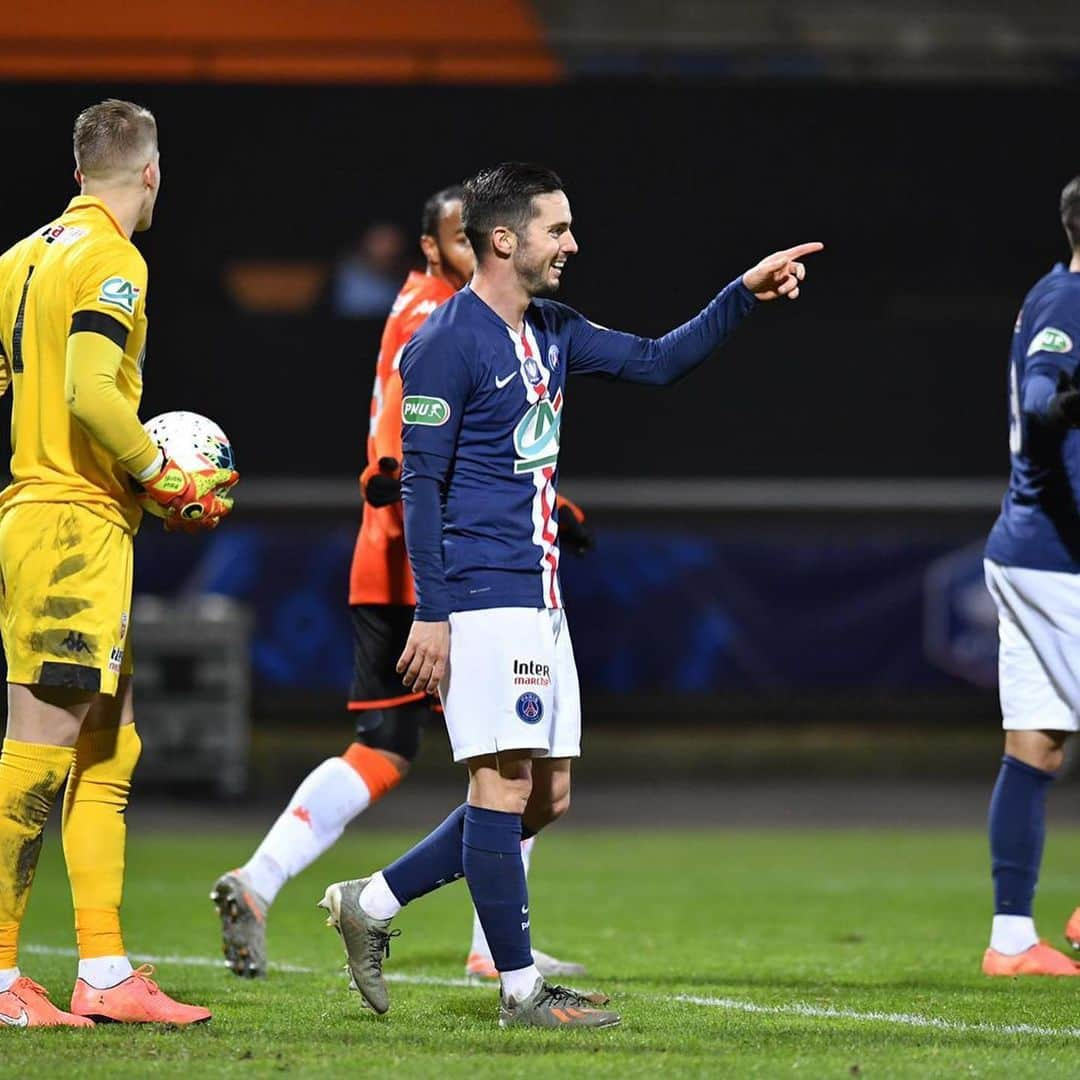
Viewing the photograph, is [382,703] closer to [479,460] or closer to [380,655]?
[380,655]

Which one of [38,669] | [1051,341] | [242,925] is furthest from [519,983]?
[1051,341]

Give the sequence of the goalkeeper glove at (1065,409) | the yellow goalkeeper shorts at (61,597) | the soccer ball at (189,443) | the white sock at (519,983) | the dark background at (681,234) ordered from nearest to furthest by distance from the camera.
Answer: the yellow goalkeeper shorts at (61,597), the white sock at (519,983), the soccer ball at (189,443), the goalkeeper glove at (1065,409), the dark background at (681,234)

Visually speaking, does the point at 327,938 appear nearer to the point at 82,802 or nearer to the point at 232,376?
the point at 82,802

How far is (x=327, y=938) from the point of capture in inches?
317

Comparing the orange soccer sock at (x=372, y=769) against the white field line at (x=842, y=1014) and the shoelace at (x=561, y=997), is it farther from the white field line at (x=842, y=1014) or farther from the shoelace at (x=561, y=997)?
the shoelace at (x=561, y=997)

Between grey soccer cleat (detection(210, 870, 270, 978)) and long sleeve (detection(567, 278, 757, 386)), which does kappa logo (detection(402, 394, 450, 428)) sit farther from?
grey soccer cleat (detection(210, 870, 270, 978))

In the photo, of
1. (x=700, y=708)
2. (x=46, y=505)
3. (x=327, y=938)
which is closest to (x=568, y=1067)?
(x=46, y=505)

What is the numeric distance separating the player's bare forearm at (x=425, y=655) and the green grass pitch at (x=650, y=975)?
943 millimetres

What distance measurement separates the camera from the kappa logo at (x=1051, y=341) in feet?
21.5

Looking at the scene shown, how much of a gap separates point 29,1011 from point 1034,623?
3.57 m

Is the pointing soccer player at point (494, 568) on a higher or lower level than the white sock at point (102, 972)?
higher

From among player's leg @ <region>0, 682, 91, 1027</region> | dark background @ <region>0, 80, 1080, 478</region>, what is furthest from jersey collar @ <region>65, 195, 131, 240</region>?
dark background @ <region>0, 80, 1080, 478</region>

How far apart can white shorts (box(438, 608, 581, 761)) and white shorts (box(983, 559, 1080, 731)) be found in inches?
83.7

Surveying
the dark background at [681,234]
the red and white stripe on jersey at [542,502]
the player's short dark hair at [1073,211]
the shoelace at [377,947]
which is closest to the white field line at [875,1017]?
the shoelace at [377,947]
